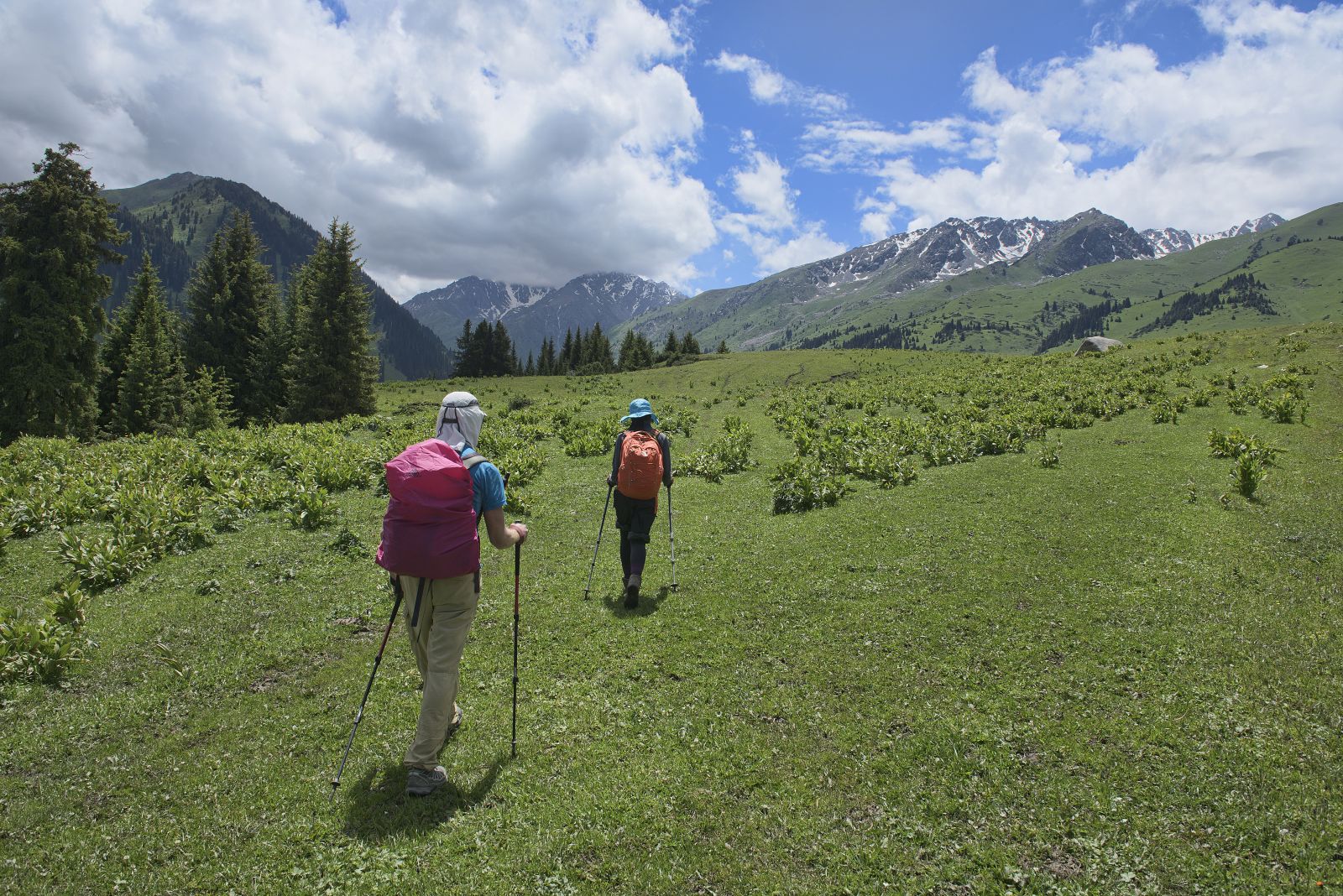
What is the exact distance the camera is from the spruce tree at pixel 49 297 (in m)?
38.8

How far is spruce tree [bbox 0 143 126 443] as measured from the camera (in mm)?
38844

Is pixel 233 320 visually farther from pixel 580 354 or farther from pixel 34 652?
pixel 580 354

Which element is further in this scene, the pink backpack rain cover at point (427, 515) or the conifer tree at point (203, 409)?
the conifer tree at point (203, 409)

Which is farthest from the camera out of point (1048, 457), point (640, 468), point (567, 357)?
point (567, 357)

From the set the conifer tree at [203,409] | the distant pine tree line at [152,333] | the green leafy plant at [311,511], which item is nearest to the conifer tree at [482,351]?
the distant pine tree line at [152,333]

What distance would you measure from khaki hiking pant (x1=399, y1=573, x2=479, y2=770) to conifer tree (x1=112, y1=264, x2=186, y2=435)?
53.4 meters

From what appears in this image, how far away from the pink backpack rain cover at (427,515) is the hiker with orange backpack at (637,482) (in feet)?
18.2

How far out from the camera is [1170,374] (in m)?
37.7

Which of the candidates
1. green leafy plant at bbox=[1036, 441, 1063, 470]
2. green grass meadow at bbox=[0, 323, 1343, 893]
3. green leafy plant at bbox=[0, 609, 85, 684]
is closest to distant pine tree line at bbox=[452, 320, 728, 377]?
green leafy plant at bbox=[1036, 441, 1063, 470]

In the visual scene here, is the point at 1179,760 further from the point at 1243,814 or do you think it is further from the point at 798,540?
the point at 798,540

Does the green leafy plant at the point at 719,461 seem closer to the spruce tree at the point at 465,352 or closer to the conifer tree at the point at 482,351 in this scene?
the spruce tree at the point at 465,352

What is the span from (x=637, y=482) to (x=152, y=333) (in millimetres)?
58794

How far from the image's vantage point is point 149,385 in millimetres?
49250

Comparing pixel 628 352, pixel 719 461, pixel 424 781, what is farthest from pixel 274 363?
pixel 424 781
